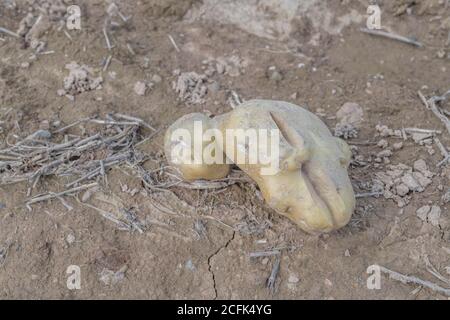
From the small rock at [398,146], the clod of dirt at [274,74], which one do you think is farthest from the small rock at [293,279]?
the clod of dirt at [274,74]

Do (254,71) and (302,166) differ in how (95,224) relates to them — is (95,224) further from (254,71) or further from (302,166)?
(254,71)

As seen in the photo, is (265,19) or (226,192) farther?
(265,19)

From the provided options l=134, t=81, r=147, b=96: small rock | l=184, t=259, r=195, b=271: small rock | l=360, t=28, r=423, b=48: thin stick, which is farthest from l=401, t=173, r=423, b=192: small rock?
l=134, t=81, r=147, b=96: small rock

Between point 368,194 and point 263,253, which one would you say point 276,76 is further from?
point 263,253

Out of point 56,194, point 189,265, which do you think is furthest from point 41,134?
point 189,265

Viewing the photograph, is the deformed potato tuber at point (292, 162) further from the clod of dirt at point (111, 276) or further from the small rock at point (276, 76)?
the small rock at point (276, 76)

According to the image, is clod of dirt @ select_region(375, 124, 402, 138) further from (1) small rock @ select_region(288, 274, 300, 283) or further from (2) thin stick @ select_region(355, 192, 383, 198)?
(1) small rock @ select_region(288, 274, 300, 283)

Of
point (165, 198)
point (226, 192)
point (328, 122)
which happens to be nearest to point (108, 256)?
point (165, 198)

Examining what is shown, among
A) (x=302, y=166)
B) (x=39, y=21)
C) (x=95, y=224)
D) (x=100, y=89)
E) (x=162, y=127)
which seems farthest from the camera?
A: (x=39, y=21)
